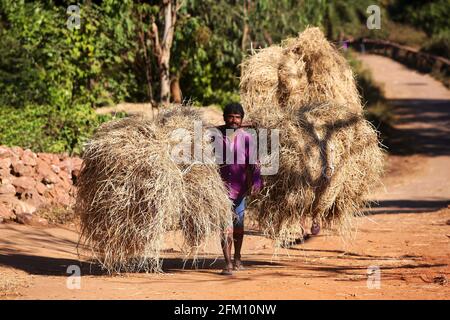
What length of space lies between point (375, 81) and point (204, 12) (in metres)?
14.7

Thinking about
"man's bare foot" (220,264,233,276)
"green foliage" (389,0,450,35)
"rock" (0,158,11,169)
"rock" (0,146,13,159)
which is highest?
"green foliage" (389,0,450,35)

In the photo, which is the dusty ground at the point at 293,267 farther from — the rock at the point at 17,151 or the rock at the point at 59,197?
the rock at the point at 17,151

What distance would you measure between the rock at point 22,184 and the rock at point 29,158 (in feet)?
1.09

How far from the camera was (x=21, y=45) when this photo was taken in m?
16.7

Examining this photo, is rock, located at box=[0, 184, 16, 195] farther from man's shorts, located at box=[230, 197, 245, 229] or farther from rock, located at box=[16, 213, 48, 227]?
man's shorts, located at box=[230, 197, 245, 229]

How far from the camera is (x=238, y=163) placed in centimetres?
854

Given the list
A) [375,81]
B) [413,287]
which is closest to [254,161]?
[413,287]

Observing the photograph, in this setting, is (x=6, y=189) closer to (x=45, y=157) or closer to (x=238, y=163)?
(x=45, y=157)

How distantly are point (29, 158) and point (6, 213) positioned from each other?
1.41m

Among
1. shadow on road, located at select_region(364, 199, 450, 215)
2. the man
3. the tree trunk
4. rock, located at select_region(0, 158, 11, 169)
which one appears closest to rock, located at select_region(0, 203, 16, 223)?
rock, located at select_region(0, 158, 11, 169)

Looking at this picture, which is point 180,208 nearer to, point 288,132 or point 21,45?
point 288,132

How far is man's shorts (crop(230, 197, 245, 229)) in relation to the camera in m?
8.60

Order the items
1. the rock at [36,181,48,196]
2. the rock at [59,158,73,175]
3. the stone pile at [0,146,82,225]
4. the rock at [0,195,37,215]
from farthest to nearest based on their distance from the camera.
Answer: the rock at [59,158,73,175], the rock at [36,181,48,196], the stone pile at [0,146,82,225], the rock at [0,195,37,215]

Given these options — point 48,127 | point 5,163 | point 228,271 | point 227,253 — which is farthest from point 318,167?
point 48,127
